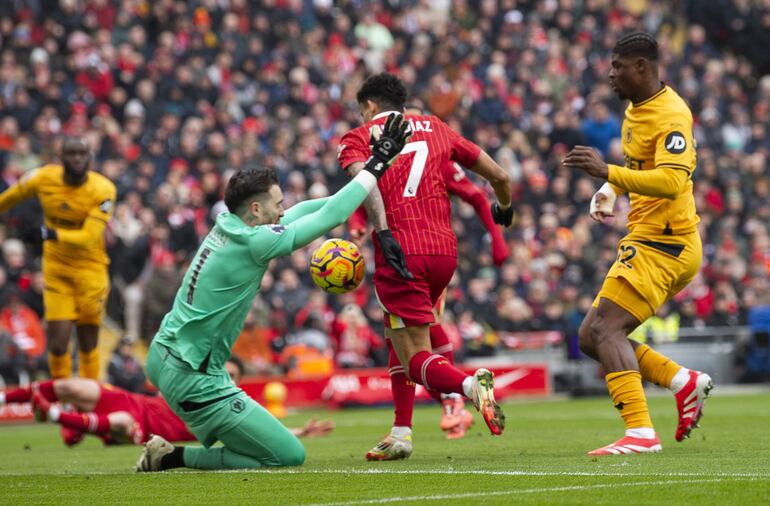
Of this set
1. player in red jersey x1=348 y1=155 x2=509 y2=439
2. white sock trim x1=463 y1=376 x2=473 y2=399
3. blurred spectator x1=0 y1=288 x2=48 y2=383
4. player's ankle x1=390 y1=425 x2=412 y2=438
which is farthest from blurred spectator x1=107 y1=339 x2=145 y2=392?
white sock trim x1=463 y1=376 x2=473 y2=399

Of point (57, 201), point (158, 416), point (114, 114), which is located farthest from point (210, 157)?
point (158, 416)

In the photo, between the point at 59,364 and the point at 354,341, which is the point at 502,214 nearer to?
the point at 59,364

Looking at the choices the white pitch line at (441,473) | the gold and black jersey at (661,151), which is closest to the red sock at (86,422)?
the white pitch line at (441,473)

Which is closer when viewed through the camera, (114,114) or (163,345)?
(163,345)

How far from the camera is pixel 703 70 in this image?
30141mm

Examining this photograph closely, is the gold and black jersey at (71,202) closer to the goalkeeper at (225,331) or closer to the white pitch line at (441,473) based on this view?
the white pitch line at (441,473)

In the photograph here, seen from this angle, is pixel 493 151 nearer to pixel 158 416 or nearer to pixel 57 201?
pixel 57 201

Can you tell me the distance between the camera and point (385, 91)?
9.37 m

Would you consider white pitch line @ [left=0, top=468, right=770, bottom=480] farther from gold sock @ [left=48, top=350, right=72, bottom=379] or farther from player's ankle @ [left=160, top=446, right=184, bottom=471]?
gold sock @ [left=48, top=350, right=72, bottom=379]

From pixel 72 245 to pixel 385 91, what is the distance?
5366 millimetres

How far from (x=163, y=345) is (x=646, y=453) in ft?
10.7

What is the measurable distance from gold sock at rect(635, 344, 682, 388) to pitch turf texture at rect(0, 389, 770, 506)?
500mm

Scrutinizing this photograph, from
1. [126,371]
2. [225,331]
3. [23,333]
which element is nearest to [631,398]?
[225,331]

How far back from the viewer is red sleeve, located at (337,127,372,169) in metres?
9.05
